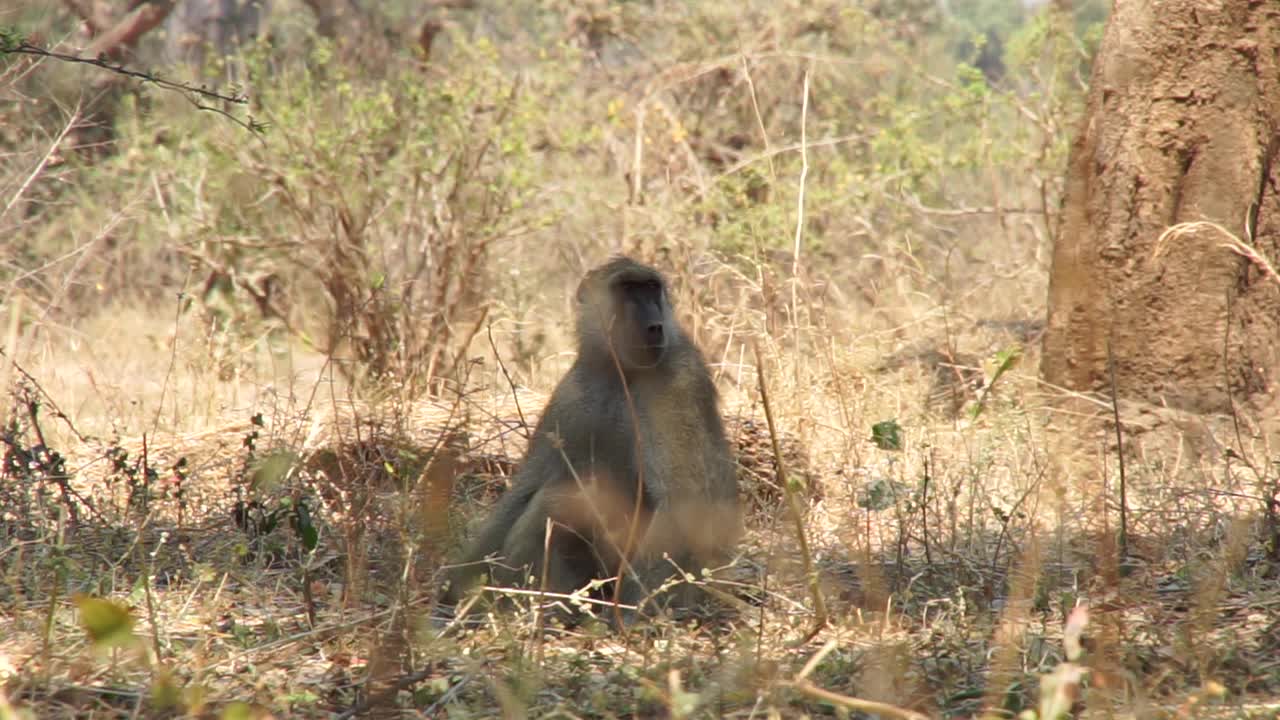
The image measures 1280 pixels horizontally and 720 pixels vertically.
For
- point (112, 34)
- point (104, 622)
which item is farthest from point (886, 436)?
point (112, 34)

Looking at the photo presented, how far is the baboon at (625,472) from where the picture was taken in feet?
13.5

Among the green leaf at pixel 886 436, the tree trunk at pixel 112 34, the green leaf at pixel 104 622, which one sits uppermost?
the tree trunk at pixel 112 34

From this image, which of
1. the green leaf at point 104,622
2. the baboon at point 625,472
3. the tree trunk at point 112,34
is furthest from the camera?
the tree trunk at point 112,34

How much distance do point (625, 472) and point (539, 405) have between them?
1.67 metres

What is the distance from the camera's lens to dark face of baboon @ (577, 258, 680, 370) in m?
4.33

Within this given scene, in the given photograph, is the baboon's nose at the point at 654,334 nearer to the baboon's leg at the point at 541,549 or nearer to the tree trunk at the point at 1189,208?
the baboon's leg at the point at 541,549

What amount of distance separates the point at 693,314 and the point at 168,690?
4.54 metres

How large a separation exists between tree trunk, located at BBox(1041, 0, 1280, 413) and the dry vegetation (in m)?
0.26

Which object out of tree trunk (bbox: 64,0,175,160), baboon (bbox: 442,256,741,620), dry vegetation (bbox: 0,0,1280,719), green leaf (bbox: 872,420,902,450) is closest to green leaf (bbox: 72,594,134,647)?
dry vegetation (bbox: 0,0,1280,719)

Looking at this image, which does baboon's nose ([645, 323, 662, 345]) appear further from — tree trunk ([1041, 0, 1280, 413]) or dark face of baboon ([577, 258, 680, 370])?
tree trunk ([1041, 0, 1280, 413])

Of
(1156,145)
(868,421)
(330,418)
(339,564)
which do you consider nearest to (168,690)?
(339,564)

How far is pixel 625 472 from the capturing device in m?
4.40

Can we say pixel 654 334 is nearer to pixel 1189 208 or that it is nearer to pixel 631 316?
pixel 631 316

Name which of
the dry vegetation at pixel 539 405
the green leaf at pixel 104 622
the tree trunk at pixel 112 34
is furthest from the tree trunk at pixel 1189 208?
the tree trunk at pixel 112 34
